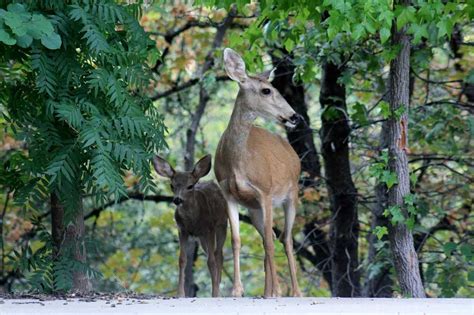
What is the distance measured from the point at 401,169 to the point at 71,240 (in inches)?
124

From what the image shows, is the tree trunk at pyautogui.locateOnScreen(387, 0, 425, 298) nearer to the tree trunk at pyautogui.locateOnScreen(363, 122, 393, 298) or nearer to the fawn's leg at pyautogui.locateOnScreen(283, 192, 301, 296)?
the fawn's leg at pyautogui.locateOnScreen(283, 192, 301, 296)

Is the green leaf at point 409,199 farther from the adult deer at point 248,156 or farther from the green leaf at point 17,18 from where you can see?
the green leaf at point 17,18

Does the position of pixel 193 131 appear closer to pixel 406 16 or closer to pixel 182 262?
pixel 182 262

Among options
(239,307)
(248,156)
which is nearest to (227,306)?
(239,307)

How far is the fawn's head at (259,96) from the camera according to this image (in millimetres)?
10266

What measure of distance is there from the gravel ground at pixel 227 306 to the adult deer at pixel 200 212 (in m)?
2.91

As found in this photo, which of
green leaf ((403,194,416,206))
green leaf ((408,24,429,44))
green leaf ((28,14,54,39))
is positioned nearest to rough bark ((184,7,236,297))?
green leaf ((403,194,416,206))

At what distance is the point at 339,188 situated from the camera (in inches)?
559

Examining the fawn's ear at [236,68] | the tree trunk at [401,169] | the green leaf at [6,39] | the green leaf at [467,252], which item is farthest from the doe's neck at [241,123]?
the green leaf at [6,39]

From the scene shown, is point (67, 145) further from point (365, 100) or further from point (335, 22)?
point (365, 100)

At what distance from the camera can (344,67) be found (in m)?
13.2

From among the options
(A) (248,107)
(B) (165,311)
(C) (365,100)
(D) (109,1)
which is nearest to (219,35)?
(C) (365,100)

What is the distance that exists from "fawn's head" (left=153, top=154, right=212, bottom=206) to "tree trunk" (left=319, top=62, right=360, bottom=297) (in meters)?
2.37

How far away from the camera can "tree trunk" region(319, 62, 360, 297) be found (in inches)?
548
